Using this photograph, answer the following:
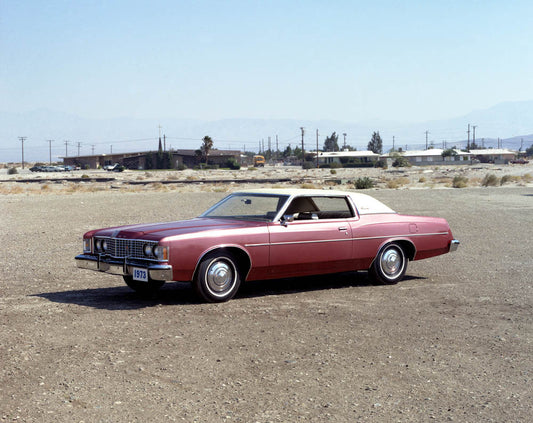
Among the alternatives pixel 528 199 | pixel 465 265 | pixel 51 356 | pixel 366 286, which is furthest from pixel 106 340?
pixel 528 199

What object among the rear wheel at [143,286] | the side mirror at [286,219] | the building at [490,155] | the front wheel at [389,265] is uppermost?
the building at [490,155]

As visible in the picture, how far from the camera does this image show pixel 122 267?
857 cm

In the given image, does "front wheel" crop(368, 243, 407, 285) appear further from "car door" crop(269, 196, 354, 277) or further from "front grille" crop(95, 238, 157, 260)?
"front grille" crop(95, 238, 157, 260)

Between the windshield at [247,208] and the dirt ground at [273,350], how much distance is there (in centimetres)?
103

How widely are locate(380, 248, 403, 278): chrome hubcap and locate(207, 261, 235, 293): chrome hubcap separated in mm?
2499

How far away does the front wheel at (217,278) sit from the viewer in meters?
8.53

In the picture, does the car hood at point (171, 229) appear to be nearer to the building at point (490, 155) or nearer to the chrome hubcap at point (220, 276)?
the chrome hubcap at point (220, 276)

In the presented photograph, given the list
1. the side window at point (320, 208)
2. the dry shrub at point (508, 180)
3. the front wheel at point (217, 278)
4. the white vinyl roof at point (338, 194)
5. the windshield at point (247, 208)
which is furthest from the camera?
the dry shrub at point (508, 180)

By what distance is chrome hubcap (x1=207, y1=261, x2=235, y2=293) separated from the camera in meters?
8.62

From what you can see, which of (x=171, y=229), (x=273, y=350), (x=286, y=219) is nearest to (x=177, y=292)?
(x=171, y=229)

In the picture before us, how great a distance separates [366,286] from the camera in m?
10.3

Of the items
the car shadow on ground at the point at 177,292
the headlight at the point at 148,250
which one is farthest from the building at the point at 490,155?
the headlight at the point at 148,250

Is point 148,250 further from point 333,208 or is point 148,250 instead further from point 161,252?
point 333,208

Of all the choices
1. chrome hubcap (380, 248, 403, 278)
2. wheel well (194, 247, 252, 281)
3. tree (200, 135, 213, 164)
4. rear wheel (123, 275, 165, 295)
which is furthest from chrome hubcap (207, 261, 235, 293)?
tree (200, 135, 213, 164)
